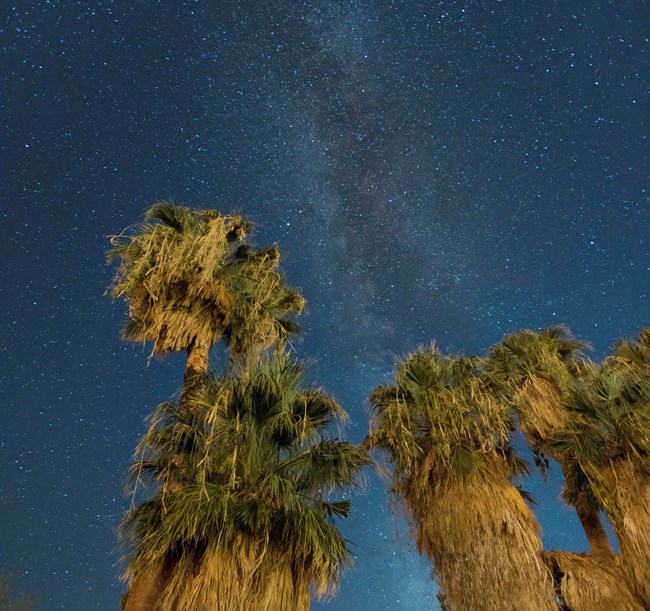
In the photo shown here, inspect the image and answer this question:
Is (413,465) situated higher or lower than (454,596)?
higher

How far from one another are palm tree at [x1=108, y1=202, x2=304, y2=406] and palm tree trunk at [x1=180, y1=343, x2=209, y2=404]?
21 millimetres

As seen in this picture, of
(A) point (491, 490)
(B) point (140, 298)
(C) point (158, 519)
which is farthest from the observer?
(B) point (140, 298)

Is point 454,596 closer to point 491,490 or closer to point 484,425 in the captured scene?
point 491,490

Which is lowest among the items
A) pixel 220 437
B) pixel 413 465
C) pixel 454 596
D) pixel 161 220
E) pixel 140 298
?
pixel 454 596

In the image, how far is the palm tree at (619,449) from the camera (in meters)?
10.3

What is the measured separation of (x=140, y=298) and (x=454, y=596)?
9.06 m

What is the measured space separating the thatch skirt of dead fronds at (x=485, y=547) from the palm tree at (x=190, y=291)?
5637 millimetres

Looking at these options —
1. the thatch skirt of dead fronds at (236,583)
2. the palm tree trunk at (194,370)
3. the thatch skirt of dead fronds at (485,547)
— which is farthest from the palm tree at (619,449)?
the palm tree trunk at (194,370)

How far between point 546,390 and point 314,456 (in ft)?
30.1

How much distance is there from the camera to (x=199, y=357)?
34.4 ft

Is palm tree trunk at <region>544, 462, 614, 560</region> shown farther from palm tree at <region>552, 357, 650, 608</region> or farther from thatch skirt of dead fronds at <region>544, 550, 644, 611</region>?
thatch skirt of dead fronds at <region>544, 550, 644, 611</region>

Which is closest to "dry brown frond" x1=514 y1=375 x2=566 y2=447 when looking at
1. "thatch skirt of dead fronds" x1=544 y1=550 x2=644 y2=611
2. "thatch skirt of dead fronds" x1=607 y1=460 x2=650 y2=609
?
"thatch skirt of dead fronds" x1=607 y1=460 x2=650 y2=609

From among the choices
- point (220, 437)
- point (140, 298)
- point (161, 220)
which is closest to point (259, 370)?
point (220, 437)

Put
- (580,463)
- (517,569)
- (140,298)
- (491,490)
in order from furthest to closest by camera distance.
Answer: (580,463), (140,298), (491,490), (517,569)
